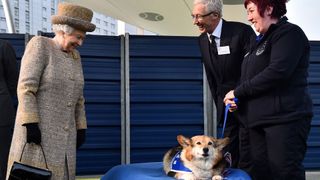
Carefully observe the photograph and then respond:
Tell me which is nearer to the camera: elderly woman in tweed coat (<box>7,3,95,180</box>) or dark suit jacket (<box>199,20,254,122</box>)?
elderly woman in tweed coat (<box>7,3,95,180</box>)

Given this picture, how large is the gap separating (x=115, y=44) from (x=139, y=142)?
98 cm

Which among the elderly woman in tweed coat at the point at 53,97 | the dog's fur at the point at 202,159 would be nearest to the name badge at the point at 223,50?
the dog's fur at the point at 202,159

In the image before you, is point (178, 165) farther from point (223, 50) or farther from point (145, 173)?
point (223, 50)

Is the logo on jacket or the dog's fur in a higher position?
the logo on jacket

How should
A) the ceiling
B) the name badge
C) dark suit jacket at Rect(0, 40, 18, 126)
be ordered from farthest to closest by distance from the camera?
1. the ceiling
2. dark suit jacket at Rect(0, 40, 18, 126)
3. the name badge

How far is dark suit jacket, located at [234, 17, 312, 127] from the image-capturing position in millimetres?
1794

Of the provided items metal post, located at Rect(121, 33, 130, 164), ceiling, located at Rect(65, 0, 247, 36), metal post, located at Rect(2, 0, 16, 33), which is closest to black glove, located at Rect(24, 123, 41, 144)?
metal post, located at Rect(121, 33, 130, 164)

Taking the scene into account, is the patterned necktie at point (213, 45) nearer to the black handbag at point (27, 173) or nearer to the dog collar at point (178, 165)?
the dog collar at point (178, 165)

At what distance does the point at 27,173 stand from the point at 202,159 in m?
0.81

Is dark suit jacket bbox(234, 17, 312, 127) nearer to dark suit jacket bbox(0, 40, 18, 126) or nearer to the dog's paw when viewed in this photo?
the dog's paw

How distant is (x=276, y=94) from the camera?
1853mm

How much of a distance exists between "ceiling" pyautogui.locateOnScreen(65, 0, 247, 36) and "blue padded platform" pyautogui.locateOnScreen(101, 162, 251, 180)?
5841 millimetres

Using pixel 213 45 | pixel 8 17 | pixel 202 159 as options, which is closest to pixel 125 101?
pixel 213 45

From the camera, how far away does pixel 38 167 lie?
190cm
